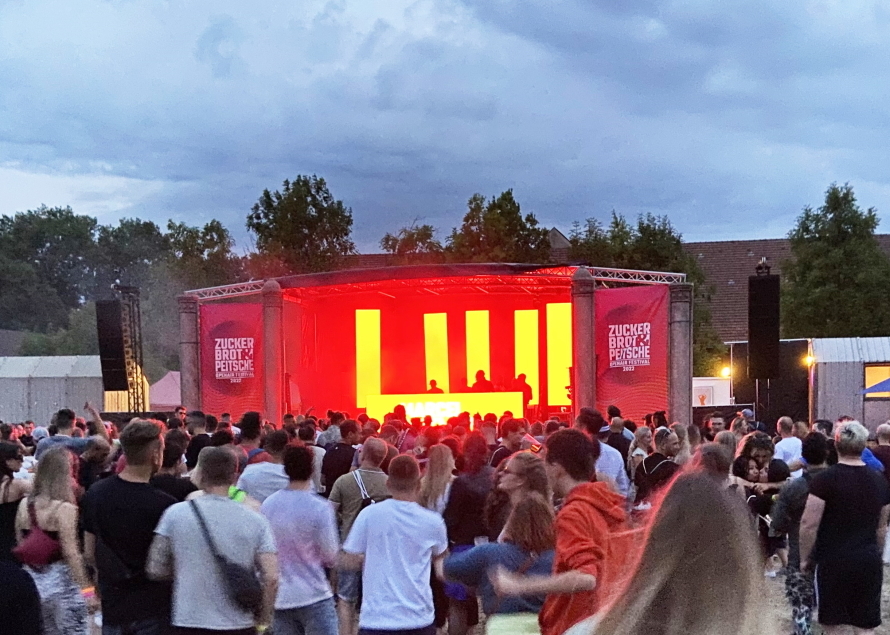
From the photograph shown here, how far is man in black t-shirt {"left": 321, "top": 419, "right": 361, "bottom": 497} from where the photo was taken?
7.66 meters

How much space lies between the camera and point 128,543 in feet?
13.5

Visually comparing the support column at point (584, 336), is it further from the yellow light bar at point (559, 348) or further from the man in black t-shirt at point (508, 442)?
the man in black t-shirt at point (508, 442)

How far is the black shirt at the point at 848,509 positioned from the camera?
5.40 m

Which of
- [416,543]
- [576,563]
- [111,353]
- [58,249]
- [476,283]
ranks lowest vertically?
[416,543]

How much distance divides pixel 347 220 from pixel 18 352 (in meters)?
24.0

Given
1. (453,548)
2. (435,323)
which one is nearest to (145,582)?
(453,548)

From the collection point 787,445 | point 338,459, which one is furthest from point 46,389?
point 787,445

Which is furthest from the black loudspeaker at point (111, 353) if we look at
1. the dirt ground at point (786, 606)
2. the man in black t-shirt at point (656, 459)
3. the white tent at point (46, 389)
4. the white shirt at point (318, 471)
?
the man in black t-shirt at point (656, 459)

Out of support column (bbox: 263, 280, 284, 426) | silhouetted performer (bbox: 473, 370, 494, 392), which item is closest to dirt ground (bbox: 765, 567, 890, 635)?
silhouetted performer (bbox: 473, 370, 494, 392)

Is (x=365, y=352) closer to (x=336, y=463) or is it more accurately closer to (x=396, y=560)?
(x=336, y=463)

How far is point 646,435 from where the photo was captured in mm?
8883

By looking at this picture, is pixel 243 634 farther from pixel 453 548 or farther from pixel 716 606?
pixel 716 606

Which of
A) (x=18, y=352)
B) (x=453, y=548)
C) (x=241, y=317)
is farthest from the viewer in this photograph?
(x=18, y=352)

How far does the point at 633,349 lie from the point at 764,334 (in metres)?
2.48
